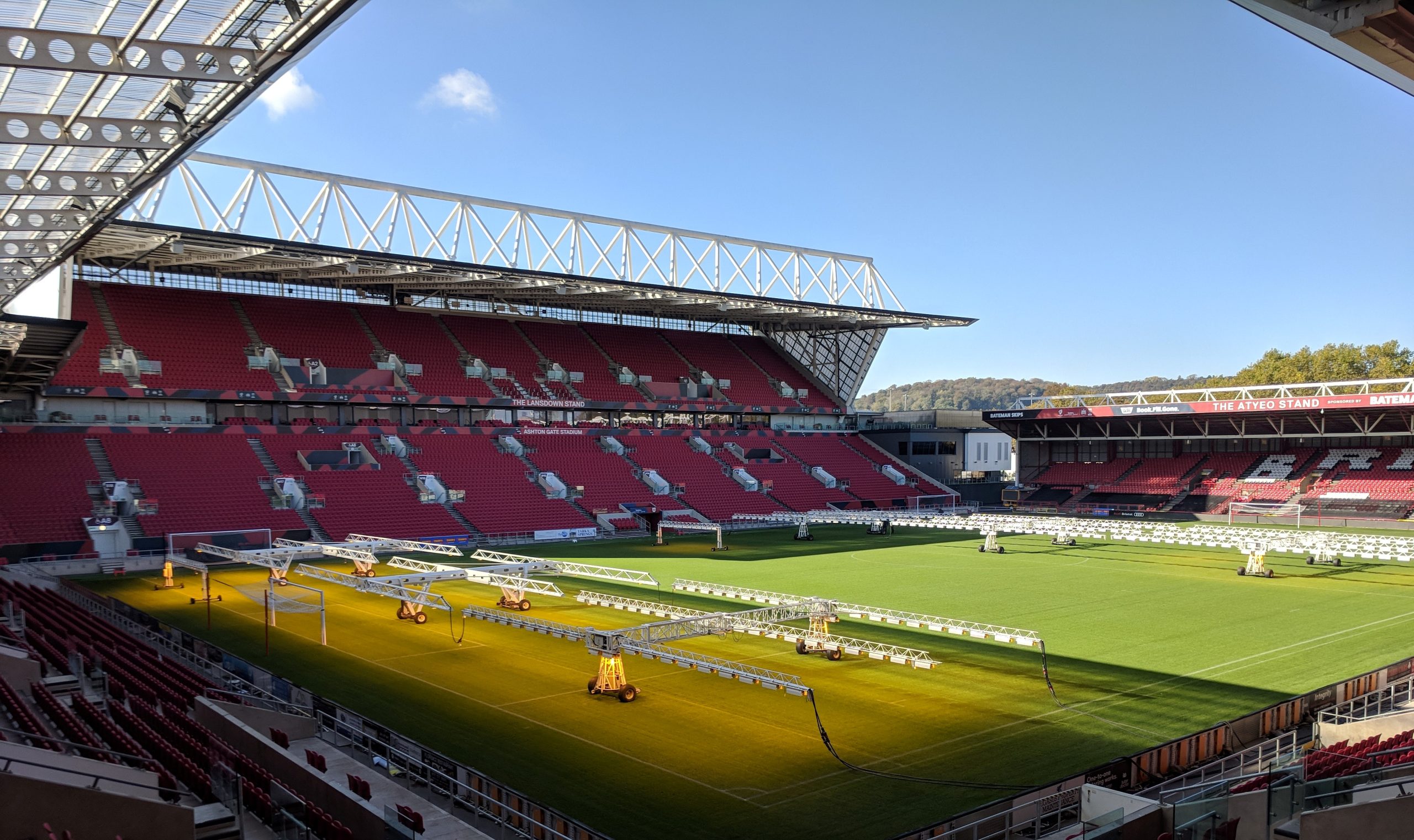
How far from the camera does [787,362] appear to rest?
82.2m

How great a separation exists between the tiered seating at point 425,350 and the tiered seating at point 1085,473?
1713 inches

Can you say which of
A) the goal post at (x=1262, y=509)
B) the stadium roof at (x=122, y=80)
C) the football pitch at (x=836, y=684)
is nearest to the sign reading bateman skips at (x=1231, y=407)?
the goal post at (x=1262, y=509)

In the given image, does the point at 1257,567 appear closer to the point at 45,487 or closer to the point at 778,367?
the point at 778,367

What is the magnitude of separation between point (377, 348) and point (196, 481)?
15423 mm

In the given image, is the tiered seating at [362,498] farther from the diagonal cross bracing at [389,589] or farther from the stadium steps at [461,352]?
the diagonal cross bracing at [389,589]

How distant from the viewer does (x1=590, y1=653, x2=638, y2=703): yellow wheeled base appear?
20984mm

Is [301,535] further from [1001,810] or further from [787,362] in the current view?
[787,362]

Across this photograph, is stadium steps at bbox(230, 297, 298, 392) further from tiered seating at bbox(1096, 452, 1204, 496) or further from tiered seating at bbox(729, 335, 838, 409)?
tiered seating at bbox(1096, 452, 1204, 496)

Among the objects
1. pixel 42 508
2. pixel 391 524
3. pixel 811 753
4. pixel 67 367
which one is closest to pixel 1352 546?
pixel 811 753

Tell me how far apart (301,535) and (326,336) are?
1668 cm

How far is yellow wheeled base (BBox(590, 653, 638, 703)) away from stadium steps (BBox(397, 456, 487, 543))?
3058 centimetres

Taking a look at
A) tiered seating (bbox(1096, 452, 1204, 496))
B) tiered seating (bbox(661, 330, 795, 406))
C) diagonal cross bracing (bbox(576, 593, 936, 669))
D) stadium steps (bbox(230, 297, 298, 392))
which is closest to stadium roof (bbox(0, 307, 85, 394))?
diagonal cross bracing (bbox(576, 593, 936, 669))

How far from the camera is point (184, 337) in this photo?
175 ft

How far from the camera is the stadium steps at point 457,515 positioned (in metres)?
50.9
